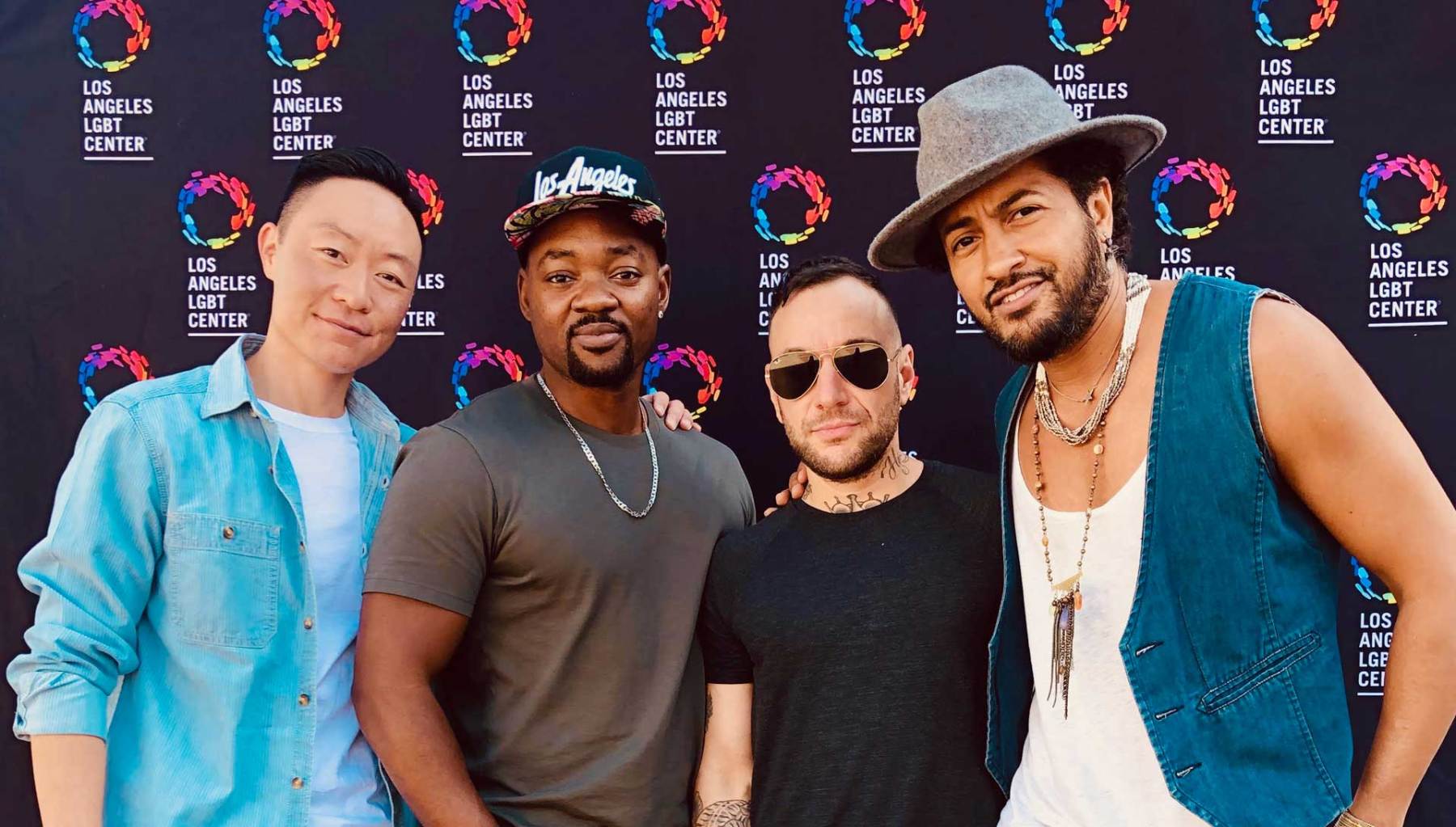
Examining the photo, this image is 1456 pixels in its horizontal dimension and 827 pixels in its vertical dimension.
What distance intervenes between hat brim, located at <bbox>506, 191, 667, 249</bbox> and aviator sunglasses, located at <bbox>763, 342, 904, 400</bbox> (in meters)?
0.49

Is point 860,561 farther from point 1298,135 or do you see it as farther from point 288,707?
point 1298,135

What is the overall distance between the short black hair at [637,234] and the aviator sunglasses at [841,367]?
0.47 metres

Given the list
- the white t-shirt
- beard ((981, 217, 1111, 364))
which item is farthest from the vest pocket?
the white t-shirt

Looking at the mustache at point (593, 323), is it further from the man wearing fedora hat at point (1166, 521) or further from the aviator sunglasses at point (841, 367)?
the man wearing fedora hat at point (1166, 521)

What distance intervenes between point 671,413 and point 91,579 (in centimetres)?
134

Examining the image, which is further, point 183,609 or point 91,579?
point 183,609

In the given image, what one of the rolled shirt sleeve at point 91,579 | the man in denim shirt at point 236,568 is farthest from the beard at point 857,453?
the rolled shirt sleeve at point 91,579

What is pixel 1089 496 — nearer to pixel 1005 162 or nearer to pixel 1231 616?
pixel 1231 616

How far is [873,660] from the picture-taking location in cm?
199

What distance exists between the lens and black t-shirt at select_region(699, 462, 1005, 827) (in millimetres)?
1947

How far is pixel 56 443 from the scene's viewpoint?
116 inches

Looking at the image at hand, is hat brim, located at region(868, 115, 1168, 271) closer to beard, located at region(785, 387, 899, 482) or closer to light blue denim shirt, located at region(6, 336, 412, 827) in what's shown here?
beard, located at region(785, 387, 899, 482)

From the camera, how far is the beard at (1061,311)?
1832 mm

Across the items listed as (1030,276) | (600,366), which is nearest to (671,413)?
(600,366)
